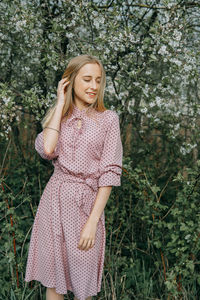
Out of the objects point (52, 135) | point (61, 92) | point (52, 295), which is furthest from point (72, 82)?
point (52, 295)

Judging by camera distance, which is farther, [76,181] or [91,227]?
[76,181]

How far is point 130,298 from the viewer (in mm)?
2650

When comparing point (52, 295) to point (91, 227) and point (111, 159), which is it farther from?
point (111, 159)

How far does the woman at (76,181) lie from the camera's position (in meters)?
1.98

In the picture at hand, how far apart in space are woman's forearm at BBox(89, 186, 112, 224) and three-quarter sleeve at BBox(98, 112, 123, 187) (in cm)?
3

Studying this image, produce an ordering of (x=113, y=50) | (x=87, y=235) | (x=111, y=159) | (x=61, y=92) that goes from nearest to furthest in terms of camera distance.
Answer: (x=87, y=235), (x=111, y=159), (x=61, y=92), (x=113, y=50)

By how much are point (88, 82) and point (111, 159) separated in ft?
1.50

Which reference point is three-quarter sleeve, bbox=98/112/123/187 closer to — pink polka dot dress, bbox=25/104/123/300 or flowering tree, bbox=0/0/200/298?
pink polka dot dress, bbox=25/104/123/300

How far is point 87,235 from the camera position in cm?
188

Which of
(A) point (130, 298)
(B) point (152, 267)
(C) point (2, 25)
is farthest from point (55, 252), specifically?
(C) point (2, 25)

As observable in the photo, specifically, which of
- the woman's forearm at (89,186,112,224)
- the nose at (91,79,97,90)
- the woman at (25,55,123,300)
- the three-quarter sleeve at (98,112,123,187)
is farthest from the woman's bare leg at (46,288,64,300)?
the nose at (91,79,97,90)

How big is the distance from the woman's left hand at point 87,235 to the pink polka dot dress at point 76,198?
0.32ft

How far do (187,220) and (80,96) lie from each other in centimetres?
117

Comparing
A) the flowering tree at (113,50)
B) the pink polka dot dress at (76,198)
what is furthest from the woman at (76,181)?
the flowering tree at (113,50)
